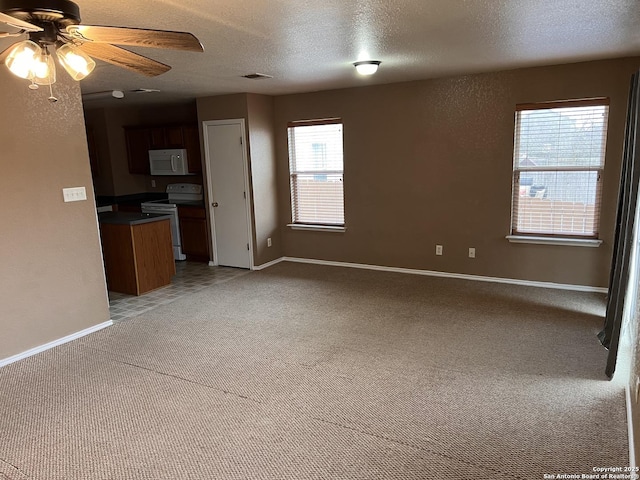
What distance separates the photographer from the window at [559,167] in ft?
14.4

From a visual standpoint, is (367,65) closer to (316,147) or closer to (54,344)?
(316,147)

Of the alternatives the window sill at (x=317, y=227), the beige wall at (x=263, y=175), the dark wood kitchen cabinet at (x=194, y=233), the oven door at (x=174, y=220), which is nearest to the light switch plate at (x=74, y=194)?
the beige wall at (x=263, y=175)

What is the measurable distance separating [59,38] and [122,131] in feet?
19.6

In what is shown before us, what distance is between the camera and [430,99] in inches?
201

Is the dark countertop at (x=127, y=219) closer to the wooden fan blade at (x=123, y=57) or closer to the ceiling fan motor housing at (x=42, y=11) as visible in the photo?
the wooden fan blade at (x=123, y=57)

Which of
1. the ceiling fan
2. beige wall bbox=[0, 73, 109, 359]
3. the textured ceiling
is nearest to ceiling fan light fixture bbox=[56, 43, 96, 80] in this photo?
the ceiling fan

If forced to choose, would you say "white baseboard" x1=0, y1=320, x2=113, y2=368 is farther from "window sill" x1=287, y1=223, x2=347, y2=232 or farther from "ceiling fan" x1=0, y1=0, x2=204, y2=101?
"window sill" x1=287, y1=223, x2=347, y2=232

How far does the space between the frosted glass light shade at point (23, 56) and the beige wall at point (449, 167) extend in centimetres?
411

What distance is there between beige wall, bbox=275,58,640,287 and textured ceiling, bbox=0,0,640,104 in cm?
29

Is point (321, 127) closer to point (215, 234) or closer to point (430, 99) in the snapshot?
point (430, 99)

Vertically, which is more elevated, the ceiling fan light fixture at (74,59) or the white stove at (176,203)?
the ceiling fan light fixture at (74,59)

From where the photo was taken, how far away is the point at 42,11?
162 cm

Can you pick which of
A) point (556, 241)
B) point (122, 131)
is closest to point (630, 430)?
point (556, 241)

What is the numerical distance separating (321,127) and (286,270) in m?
1.96
